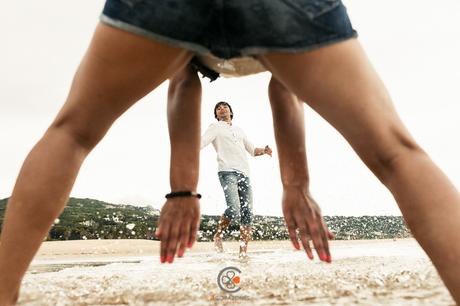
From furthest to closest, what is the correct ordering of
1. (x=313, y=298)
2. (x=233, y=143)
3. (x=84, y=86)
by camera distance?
(x=233, y=143)
(x=313, y=298)
(x=84, y=86)

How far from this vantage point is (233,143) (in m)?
7.33

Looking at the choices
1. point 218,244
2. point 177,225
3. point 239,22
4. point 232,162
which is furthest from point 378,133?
point 218,244

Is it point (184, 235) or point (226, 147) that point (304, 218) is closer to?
point (184, 235)

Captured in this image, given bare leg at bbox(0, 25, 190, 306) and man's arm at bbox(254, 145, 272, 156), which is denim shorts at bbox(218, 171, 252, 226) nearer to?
man's arm at bbox(254, 145, 272, 156)

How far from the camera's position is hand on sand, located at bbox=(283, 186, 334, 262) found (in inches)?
76.3

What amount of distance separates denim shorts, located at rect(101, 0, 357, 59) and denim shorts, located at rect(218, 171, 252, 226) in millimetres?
5664

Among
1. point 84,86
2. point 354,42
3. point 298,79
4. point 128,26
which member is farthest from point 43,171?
point 354,42

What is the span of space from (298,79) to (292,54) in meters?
0.07

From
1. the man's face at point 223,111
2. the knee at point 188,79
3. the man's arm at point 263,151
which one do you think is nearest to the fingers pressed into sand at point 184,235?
the knee at point 188,79

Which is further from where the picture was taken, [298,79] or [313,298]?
[313,298]

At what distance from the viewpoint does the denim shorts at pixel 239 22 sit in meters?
1.35

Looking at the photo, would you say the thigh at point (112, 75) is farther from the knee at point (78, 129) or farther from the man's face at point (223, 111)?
the man's face at point (223, 111)

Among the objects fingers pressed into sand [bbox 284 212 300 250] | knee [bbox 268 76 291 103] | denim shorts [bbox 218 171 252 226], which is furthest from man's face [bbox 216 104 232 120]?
fingers pressed into sand [bbox 284 212 300 250]

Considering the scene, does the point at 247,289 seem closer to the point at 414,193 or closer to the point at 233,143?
the point at 414,193
